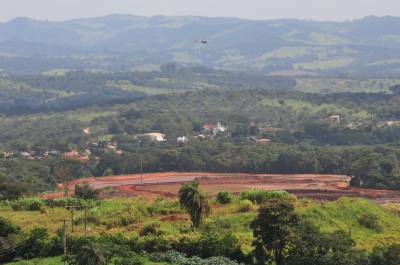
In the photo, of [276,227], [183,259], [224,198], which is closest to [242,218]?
[224,198]

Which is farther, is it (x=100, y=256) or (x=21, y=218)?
(x=21, y=218)

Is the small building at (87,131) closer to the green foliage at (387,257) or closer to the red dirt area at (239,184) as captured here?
the red dirt area at (239,184)

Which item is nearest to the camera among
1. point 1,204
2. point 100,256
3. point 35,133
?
point 100,256

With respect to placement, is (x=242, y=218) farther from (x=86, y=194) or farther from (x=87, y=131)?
(x=87, y=131)

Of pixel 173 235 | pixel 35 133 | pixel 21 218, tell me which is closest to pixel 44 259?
pixel 173 235

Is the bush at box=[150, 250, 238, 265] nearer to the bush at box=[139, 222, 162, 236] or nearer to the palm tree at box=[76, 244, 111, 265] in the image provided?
the bush at box=[139, 222, 162, 236]

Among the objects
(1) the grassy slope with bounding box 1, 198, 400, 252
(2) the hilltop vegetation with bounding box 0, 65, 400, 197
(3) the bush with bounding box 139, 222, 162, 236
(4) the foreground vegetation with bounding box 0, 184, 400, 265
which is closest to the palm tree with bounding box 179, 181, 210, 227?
(4) the foreground vegetation with bounding box 0, 184, 400, 265

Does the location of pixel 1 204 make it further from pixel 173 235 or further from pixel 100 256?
pixel 100 256

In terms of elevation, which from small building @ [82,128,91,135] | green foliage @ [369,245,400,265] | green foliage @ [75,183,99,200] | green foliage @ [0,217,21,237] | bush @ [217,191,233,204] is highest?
green foliage @ [369,245,400,265]
